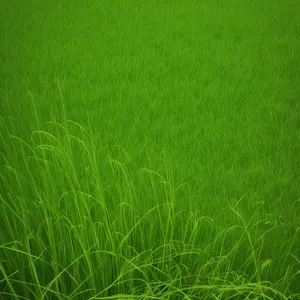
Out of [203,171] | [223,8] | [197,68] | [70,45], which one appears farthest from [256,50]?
[203,171]

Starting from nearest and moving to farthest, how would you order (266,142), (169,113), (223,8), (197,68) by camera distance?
(266,142) → (169,113) → (197,68) → (223,8)

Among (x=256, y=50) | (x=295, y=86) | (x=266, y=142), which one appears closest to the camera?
(x=266, y=142)

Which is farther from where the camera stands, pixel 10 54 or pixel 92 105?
pixel 10 54

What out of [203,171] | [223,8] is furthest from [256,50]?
[203,171]

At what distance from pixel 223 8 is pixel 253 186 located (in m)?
2.76

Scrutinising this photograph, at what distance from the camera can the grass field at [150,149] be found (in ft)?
4.27

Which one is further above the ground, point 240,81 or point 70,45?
point 70,45

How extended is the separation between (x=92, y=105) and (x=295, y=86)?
125 cm

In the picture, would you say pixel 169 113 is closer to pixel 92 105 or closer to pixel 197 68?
pixel 92 105

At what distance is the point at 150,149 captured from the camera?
2262mm

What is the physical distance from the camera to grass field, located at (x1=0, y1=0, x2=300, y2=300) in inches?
51.3

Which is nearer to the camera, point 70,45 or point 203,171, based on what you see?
point 203,171

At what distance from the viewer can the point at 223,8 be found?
443cm

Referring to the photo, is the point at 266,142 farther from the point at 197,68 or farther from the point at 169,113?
the point at 197,68
